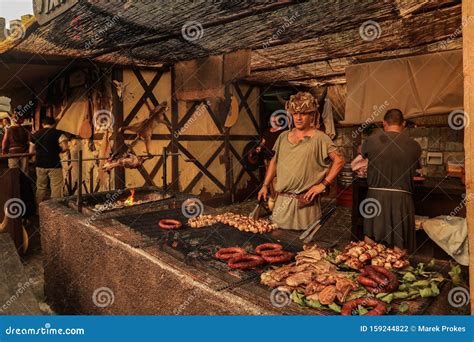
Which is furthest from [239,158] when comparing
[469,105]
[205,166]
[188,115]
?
Result: [469,105]

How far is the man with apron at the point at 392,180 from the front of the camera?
484cm

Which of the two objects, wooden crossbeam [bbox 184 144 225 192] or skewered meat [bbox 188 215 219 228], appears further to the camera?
wooden crossbeam [bbox 184 144 225 192]

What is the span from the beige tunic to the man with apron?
1.25 m

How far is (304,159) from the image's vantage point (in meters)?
4.10

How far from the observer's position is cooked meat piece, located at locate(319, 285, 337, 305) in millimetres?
2170

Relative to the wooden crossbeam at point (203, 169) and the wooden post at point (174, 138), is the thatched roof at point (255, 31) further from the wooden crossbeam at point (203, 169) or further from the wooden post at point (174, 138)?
the wooden crossbeam at point (203, 169)

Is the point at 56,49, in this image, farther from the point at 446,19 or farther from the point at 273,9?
the point at 446,19

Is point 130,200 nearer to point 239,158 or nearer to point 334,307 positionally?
point 334,307

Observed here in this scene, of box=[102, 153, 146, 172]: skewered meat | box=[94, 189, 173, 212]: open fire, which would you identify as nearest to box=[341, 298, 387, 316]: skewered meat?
box=[94, 189, 173, 212]: open fire

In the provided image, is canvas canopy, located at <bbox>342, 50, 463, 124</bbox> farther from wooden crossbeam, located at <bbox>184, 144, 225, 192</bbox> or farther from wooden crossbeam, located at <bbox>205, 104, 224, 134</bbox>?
wooden crossbeam, located at <bbox>184, 144, 225, 192</bbox>

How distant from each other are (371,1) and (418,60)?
11.7ft

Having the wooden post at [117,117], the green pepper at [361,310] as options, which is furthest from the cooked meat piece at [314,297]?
the wooden post at [117,117]

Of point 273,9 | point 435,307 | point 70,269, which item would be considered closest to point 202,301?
point 435,307

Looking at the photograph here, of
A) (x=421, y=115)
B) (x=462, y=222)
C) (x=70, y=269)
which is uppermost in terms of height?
(x=421, y=115)
